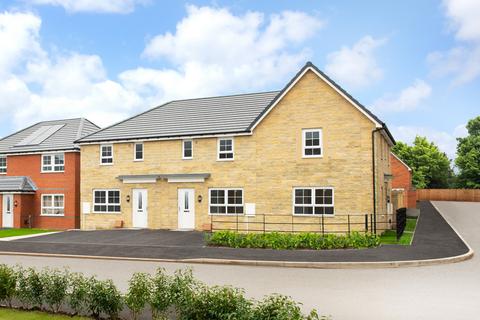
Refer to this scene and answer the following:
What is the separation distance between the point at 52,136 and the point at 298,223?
74.0 ft

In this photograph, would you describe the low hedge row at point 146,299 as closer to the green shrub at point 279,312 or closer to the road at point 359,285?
the green shrub at point 279,312

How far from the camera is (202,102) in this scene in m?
33.4

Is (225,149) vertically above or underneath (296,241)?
above

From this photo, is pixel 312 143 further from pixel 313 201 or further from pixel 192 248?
pixel 192 248

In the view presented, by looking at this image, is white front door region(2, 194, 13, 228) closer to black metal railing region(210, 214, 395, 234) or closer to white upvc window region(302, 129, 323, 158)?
black metal railing region(210, 214, 395, 234)

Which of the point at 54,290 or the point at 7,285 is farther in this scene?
the point at 7,285

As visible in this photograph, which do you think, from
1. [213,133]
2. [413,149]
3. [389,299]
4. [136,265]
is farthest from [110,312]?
[413,149]

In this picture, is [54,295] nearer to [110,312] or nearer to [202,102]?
[110,312]

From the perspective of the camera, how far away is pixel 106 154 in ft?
102

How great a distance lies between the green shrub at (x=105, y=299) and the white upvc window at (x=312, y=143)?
17.5m

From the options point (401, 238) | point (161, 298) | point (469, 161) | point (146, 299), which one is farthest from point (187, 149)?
point (469, 161)

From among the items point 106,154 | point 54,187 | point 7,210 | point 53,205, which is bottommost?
point 7,210

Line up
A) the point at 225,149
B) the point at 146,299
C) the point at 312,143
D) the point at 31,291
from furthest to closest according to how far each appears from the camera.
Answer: the point at 225,149, the point at 312,143, the point at 31,291, the point at 146,299

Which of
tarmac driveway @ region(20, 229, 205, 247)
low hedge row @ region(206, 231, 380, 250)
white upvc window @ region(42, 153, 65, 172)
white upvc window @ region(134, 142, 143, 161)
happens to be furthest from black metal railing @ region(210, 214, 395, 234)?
white upvc window @ region(42, 153, 65, 172)
